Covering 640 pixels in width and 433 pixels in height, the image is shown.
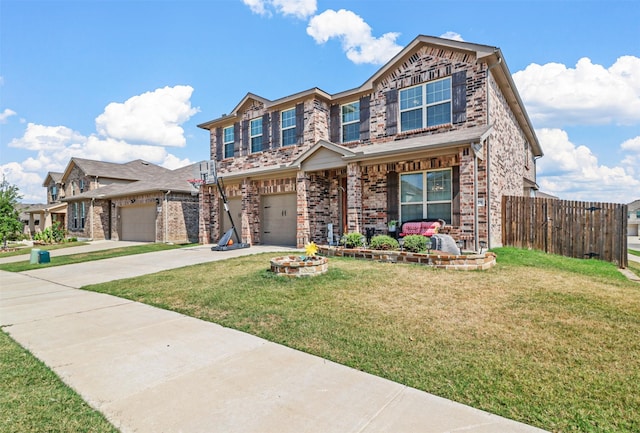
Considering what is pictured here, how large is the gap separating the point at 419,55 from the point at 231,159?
10.2m

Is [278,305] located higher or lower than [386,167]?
lower

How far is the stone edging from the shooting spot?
779cm

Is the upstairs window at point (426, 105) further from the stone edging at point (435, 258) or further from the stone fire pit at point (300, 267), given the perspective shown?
the stone fire pit at point (300, 267)

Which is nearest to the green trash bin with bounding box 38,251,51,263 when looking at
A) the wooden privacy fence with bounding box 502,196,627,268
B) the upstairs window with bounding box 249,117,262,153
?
the upstairs window with bounding box 249,117,262,153

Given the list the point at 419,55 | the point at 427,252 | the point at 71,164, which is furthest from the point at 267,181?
the point at 71,164

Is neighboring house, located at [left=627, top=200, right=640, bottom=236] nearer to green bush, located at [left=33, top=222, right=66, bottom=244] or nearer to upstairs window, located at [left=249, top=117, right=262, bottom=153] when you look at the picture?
upstairs window, located at [left=249, top=117, right=262, bottom=153]

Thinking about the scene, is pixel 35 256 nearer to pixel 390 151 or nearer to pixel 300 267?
pixel 300 267

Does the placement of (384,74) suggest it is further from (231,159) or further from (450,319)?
(450,319)

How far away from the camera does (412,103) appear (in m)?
12.5

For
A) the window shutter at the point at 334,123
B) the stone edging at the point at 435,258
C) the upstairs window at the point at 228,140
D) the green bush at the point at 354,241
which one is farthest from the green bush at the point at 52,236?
the stone edging at the point at 435,258

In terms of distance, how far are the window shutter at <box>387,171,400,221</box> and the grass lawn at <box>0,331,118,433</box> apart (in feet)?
33.8

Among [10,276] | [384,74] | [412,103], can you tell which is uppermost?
[384,74]

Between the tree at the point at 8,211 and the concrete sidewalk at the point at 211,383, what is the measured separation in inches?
846

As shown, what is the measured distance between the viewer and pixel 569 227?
11.6 meters
